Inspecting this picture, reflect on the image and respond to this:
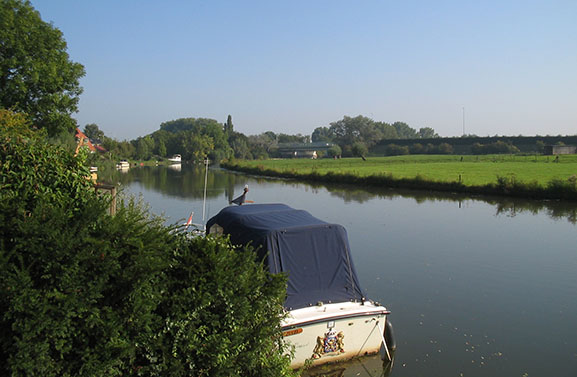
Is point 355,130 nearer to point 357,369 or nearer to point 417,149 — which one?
point 417,149

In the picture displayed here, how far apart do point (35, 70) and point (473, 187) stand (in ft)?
98.7

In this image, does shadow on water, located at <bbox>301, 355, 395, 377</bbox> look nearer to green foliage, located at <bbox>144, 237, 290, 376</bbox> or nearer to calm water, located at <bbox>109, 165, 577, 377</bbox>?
calm water, located at <bbox>109, 165, 577, 377</bbox>

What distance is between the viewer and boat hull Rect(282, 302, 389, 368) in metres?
7.29

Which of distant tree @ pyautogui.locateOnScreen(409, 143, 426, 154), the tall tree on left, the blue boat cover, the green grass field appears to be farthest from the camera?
distant tree @ pyautogui.locateOnScreen(409, 143, 426, 154)

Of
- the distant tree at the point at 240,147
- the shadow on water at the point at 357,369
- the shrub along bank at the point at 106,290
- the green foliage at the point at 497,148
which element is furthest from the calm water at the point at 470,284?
the distant tree at the point at 240,147

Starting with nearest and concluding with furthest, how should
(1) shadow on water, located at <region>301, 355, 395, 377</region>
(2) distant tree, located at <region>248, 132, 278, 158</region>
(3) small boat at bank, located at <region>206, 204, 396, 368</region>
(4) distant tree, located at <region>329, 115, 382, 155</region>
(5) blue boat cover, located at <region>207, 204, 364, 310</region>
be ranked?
Answer: (3) small boat at bank, located at <region>206, 204, 396, 368</region>
(1) shadow on water, located at <region>301, 355, 395, 377</region>
(5) blue boat cover, located at <region>207, 204, 364, 310</region>
(2) distant tree, located at <region>248, 132, 278, 158</region>
(4) distant tree, located at <region>329, 115, 382, 155</region>

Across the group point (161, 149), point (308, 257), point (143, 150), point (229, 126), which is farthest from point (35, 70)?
point (229, 126)

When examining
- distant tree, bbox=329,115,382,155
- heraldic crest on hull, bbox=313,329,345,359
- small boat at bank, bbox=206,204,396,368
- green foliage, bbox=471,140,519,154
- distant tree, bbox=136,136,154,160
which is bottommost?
heraldic crest on hull, bbox=313,329,345,359

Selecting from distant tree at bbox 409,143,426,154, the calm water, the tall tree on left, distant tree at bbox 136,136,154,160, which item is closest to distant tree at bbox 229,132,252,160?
distant tree at bbox 136,136,154,160

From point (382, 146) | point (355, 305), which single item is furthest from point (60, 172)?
point (382, 146)

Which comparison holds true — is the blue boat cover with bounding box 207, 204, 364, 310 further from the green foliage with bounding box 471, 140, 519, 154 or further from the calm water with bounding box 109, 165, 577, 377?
the green foliage with bounding box 471, 140, 519, 154

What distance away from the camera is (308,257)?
8250 millimetres

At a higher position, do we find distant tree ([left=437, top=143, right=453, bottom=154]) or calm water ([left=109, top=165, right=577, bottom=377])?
distant tree ([left=437, top=143, right=453, bottom=154])

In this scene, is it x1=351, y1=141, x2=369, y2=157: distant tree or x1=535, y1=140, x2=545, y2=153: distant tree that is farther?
x1=351, y1=141, x2=369, y2=157: distant tree
